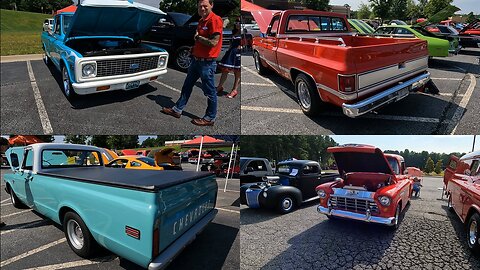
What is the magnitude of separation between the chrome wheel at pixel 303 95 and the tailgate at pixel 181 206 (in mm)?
1810

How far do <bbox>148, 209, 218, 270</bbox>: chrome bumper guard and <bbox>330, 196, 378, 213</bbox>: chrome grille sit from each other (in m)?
1.77

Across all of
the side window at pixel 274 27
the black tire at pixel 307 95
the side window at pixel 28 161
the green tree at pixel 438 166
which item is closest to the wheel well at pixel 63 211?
the side window at pixel 28 161

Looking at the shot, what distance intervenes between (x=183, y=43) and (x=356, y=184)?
401 cm

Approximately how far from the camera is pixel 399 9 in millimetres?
8070

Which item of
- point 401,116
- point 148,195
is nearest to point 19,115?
point 148,195

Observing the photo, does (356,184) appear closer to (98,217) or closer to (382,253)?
(382,253)

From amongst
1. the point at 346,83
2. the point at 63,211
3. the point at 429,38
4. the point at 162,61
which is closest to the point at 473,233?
the point at 346,83

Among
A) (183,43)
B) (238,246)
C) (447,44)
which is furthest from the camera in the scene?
(447,44)

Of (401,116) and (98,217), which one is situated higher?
(401,116)

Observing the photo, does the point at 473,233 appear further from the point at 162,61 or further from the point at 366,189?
the point at 162,61

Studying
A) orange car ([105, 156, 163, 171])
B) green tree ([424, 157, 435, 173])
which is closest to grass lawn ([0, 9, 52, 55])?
orange car ([105, 156, 163, 171])

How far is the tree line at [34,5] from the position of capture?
9.97 ft

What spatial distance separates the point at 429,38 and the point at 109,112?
28.9 feet

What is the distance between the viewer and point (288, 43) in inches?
177
